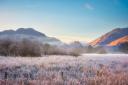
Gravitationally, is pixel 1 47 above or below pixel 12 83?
above

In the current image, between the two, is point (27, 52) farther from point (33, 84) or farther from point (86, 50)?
point (86, 50)

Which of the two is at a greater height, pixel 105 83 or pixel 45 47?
pixel 45 47

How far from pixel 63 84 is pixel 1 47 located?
90.6ft

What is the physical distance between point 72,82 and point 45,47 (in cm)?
3356

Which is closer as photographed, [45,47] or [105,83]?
[105,83]

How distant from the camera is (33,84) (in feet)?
22.6

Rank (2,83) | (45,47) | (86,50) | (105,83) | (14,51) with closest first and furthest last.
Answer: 1. (2,83)
2. (105,83)
3. (14,51)
4. (45,47)
5. (86,50)

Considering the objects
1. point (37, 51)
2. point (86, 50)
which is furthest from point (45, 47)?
point (86, 50)

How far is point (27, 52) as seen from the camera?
33.4 m

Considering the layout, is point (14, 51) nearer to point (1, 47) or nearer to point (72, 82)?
point (1, 47)

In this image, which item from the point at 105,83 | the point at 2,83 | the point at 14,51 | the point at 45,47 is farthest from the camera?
the point at 45,47

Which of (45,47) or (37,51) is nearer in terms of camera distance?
(37,51)

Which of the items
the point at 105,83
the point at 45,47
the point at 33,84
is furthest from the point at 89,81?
the point at 45,47

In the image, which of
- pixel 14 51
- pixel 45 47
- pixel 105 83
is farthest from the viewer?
pixel 45 47
